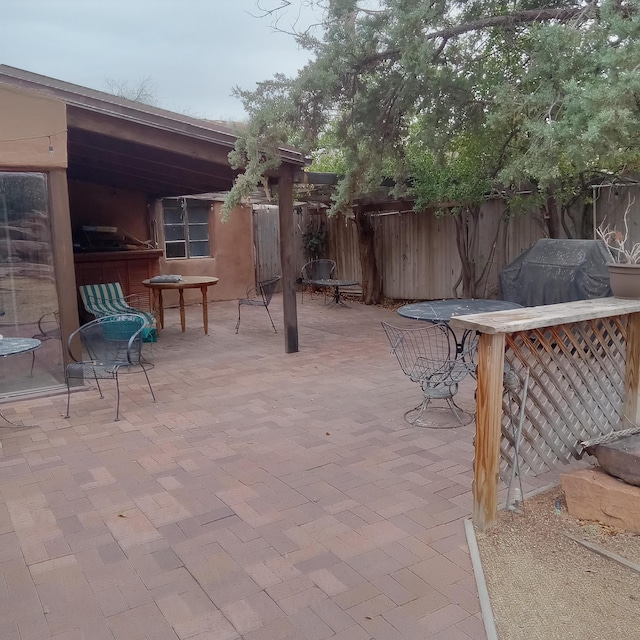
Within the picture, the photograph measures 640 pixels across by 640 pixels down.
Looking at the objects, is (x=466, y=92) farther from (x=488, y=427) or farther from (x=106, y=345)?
(x=106, y=345)

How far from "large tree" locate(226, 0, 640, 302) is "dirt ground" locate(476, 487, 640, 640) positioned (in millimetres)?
2306

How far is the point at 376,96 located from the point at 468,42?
3.21 feet

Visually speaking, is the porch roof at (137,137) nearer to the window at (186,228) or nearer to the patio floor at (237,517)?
the patio floor at (237,517)

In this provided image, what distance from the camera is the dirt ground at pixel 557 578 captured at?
6.97 ft

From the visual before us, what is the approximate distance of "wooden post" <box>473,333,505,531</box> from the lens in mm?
2641

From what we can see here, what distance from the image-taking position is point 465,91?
5488 mm

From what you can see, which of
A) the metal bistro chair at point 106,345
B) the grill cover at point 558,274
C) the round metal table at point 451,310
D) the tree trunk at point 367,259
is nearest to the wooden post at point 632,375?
the round metal table at point 451,310

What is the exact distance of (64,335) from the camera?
5.29 m

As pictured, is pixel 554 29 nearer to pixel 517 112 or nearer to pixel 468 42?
pixel 517 112

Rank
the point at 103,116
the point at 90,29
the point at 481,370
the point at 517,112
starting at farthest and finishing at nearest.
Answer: the point at 90,29 < the point at 103,116 < the point at 517,112 < the point at 481,370

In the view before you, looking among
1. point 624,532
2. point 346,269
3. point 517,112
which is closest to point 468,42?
point 517,112

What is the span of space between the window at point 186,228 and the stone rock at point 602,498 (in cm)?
923

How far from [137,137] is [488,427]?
4.44m

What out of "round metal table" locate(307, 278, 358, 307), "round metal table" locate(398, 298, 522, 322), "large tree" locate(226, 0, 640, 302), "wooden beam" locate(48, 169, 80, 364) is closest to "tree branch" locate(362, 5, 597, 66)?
"large tree" locate(226, 0, 640, 302)
